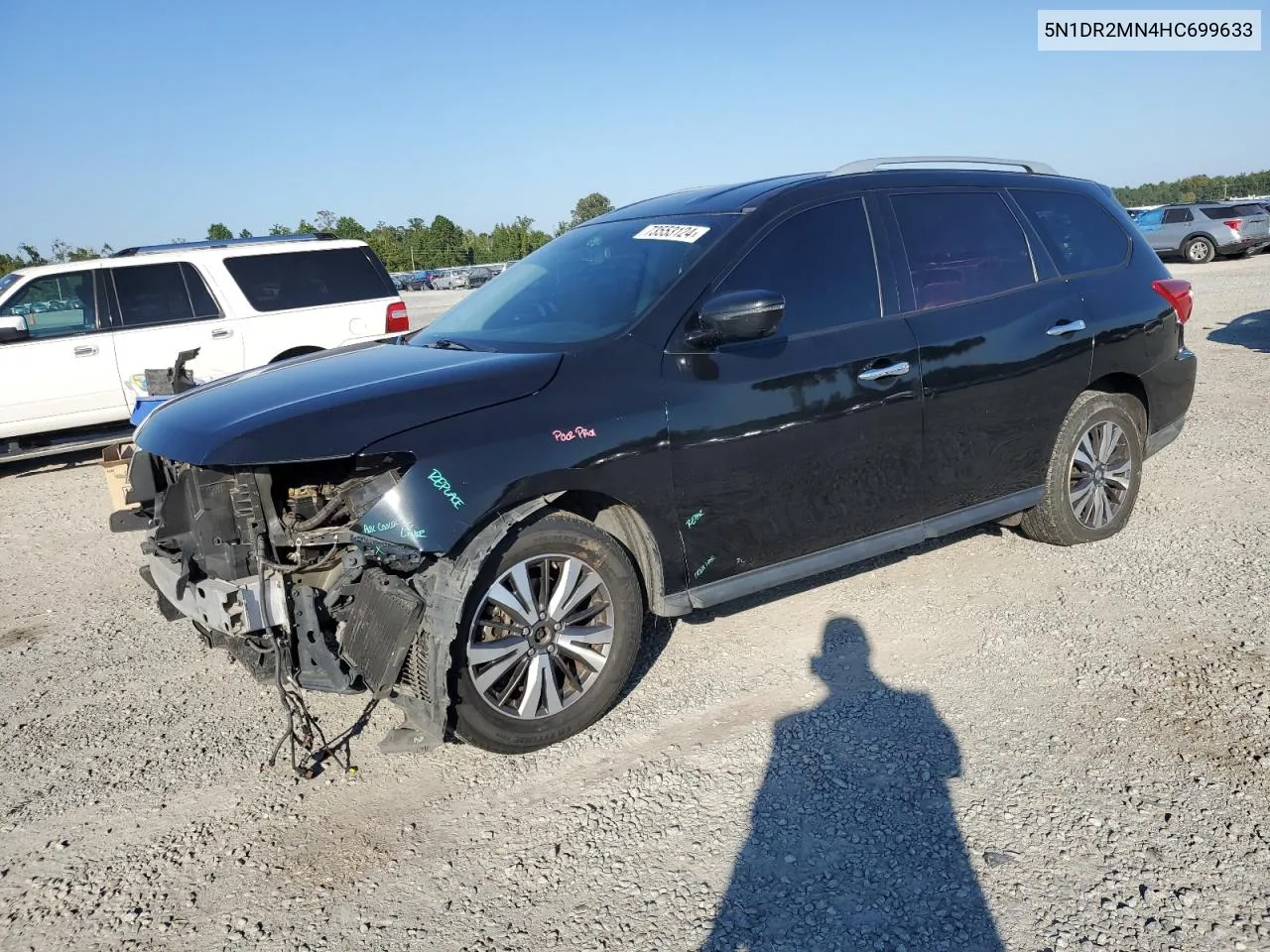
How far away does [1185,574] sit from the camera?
4.81 m

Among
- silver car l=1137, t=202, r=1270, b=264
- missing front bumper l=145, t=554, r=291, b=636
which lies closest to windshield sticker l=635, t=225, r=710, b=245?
missing front bumper l=145, t=554, r=291, b=636

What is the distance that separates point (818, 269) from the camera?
13.6ft

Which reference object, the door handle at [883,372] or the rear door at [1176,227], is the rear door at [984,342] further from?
the rear door at [1176,227]

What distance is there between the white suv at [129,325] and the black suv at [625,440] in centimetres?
479

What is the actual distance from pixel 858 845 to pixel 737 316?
1878mm

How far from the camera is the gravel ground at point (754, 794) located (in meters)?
2.61

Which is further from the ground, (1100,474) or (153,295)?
(153,295)

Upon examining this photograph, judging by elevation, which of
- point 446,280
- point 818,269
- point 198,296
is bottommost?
point 818,269

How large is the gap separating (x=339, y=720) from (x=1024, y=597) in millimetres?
3237

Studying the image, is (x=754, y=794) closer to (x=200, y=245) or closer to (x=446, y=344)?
(x=446, y=344)

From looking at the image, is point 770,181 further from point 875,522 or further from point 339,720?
point 339,720

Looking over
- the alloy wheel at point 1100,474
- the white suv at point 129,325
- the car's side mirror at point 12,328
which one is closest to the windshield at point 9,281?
the white suv at point 129,325

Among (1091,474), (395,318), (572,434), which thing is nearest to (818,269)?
(572,434)

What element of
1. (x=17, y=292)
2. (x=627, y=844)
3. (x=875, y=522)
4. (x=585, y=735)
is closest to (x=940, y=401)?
(x=875, y=522)
